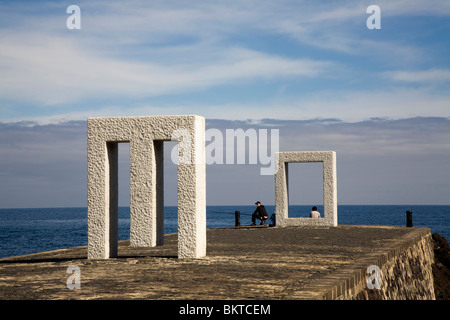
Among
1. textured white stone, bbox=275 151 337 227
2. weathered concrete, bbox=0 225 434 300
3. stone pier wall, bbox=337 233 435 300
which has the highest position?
textured white stone, bbox=275 151 337 227

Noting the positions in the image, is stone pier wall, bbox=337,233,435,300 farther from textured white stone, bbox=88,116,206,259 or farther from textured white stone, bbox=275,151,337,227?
textured white stone, bbox=275,151,337,227

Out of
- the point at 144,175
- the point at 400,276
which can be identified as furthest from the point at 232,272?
the point at 400,276

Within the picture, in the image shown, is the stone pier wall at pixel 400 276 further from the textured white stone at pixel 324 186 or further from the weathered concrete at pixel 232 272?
the textured white stone at pixel 324 186

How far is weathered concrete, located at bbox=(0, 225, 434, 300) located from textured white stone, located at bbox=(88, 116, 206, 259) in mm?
477

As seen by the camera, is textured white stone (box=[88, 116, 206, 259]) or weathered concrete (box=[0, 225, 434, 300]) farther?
textured white stone (box=[88, 116, 206, 259])

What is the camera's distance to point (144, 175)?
42.0ft

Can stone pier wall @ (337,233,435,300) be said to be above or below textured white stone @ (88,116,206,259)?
below

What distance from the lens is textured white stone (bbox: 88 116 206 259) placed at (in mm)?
11539

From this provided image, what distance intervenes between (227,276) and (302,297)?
87.5 inches

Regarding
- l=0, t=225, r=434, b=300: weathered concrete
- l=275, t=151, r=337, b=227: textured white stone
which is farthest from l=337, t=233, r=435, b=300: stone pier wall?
l=275, t=151, r=337, b=227: textured white stone

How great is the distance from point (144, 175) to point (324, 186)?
11315 mm

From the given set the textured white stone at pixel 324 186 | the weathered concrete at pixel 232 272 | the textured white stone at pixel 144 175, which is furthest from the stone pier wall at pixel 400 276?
the textured white stone at pixel 324 186

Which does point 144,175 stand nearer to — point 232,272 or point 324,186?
point 232,272
